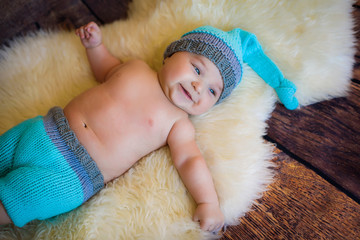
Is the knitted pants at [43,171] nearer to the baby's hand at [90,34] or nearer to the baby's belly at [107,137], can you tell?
the baby's belly at [107,137]

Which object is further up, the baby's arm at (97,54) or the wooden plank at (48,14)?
the wooden plank at (48,14)

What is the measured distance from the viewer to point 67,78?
4.42 ft

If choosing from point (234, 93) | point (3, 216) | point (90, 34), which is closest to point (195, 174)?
point (234, 93)

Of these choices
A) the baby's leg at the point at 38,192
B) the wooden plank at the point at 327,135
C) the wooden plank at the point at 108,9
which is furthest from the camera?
the wooden plank at the point at 108,9

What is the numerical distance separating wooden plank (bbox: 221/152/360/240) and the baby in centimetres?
18

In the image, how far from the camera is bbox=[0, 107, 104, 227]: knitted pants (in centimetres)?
91

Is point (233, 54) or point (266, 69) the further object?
point (266, 69)

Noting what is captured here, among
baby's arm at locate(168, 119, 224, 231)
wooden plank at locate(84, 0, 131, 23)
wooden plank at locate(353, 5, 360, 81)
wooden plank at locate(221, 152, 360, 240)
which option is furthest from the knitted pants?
wooden plank at locate(353, 5, 360, 81)

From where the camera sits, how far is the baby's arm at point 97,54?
1258 mm

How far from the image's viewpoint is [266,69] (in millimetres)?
1251

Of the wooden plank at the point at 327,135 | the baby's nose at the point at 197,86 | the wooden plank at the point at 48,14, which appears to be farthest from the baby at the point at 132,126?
the wooden plank at the point at 48,14

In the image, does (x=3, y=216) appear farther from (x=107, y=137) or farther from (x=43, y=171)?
(x=107, y=137)

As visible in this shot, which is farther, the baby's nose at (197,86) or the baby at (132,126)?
the baby's nose at (197,86)

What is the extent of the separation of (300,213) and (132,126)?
791mm
